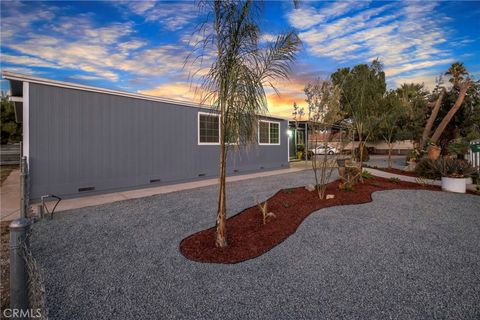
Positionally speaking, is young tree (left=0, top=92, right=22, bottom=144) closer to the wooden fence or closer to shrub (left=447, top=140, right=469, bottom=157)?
the wooden fence

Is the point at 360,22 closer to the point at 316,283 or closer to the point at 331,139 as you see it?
the point at 331,139

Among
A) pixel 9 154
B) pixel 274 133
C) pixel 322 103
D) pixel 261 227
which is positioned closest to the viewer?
pixel 261 227

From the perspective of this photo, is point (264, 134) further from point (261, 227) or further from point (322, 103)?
point (261, 227)

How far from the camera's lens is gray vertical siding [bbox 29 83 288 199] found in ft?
19.2

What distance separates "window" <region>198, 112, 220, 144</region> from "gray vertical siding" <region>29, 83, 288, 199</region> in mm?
235

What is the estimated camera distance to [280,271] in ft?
8.89

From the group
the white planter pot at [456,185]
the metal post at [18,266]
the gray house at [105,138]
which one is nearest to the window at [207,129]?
the gray house at [105,138]

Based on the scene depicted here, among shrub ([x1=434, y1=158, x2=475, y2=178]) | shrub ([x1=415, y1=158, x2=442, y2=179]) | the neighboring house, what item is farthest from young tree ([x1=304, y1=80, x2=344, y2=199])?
shrub ([x1=415, y1=158, x2=442, y2=179])

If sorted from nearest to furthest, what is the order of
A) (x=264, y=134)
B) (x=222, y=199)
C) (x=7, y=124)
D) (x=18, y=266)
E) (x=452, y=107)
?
1. (x=18, y=266)
2. (x=222, y=199)
3. (x=264, y=134)
4. (x=452, y=107)
5. (x=7, y=124)

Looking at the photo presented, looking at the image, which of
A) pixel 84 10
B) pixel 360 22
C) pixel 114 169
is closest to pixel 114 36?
pixel 84 10

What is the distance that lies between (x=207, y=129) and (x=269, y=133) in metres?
4.19

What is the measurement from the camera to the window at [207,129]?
9258 millimetres

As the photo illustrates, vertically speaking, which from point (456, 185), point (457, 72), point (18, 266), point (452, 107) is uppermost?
point (457, 72)

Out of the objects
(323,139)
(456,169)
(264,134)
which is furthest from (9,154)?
(456,169)
